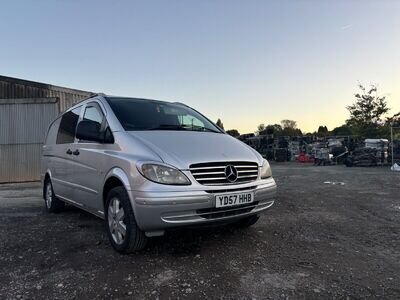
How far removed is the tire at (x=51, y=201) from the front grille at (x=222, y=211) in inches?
134

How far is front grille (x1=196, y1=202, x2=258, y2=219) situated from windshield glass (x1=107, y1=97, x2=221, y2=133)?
4.19 ft

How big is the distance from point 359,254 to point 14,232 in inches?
168

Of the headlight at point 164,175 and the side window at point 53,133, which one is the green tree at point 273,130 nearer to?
the side window at point 53,133

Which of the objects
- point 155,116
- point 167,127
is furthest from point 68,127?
point 167,127

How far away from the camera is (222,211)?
132 inches

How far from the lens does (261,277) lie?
301 centimetres

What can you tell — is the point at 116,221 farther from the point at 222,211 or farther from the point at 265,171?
the point at 265,171

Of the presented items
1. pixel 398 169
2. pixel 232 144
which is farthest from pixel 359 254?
pixel 398 169

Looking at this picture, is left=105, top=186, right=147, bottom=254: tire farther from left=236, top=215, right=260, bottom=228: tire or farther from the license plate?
left=236, top=215, right=260, bottom=228: tire

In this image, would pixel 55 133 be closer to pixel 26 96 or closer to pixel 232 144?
pixel 232 144

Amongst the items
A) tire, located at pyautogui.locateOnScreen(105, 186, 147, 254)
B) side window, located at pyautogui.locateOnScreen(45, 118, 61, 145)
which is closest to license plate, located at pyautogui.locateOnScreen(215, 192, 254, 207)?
tire, located at pyautogui.locateOnScreen(105, 186, 147, 254)

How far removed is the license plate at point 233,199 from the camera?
130 inches

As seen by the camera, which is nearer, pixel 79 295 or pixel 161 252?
pixel 79 295

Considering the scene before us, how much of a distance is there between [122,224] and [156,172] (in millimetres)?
750
